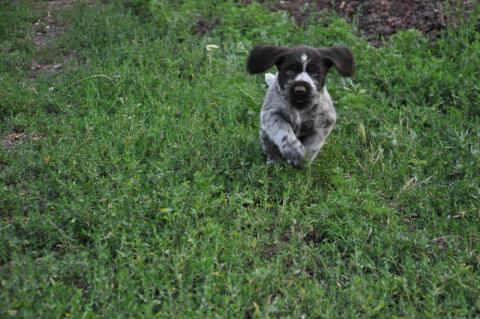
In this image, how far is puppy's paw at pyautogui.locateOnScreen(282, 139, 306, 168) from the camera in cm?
555

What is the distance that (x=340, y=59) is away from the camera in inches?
226

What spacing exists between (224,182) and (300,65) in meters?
1.19

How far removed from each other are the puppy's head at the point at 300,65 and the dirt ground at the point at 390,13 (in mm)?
2744

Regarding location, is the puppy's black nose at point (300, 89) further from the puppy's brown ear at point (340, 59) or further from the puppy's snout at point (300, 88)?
the puppy's brown ear at point (340, 59)

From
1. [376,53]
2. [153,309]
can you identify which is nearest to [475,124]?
[376,53]

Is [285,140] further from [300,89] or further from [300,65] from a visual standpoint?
[300,65]

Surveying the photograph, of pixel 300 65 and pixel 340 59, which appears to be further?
pixel 340 59

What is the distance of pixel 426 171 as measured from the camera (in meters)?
5.99

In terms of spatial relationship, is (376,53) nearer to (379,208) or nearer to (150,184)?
(379,208)

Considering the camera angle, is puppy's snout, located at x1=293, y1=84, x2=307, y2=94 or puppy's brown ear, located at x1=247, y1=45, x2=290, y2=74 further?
puppy's brown ear, located at x1=247, y1=45, x2=290, y2=74

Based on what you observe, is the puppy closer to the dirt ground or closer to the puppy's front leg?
the puppy's front leg

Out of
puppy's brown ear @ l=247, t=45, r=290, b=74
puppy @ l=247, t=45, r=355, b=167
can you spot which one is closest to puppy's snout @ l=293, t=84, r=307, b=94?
puppy @ l=247, t=45, r=355, b=167

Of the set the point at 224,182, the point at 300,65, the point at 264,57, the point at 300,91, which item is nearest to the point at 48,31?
the point at 264,57

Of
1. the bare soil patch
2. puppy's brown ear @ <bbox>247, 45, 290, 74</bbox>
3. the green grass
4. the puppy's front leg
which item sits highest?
puppy's brown ear @ <bbox>247, 45, 290, 74</bbox>
